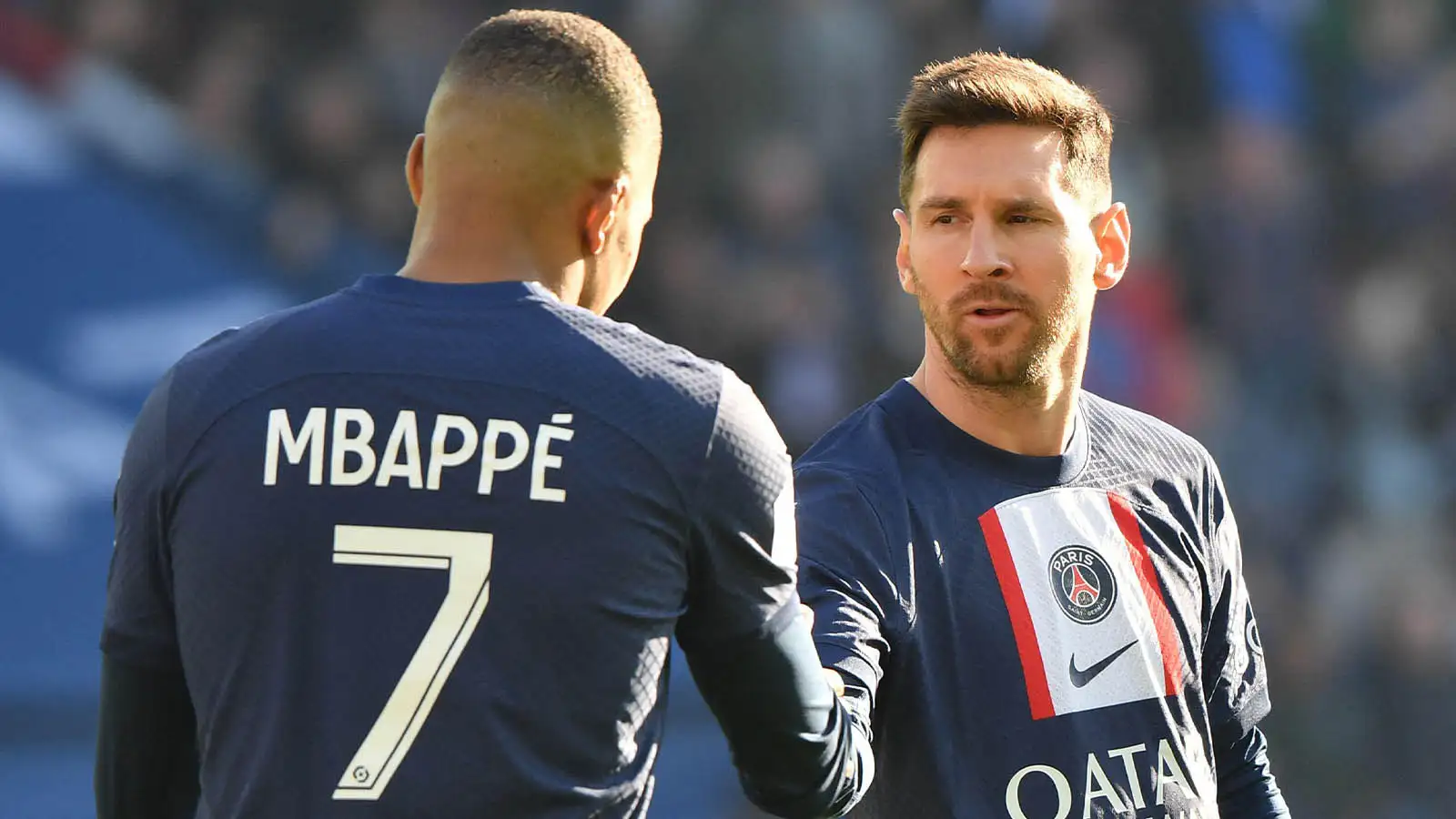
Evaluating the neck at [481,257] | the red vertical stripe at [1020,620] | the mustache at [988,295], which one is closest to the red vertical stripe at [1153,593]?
the red vertical stripe at [1020,620]

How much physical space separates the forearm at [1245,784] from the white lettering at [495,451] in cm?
169

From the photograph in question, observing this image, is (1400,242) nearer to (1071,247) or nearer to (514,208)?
(1071,247)

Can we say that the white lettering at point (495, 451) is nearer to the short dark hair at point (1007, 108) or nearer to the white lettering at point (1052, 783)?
the white lettering at point (1052, 783)

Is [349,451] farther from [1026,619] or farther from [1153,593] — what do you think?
[1153,593]

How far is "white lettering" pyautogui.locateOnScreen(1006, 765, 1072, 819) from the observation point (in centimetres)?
266

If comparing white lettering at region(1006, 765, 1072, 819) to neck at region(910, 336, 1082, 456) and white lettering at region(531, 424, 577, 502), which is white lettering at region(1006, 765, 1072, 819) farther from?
white lettering at region(531, 424, 577, 502)

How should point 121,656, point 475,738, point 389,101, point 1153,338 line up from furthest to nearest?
point 1153,338
point 389,101
point 121,656
point 475,738

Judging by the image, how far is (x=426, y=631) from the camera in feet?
6.29

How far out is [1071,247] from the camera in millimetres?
2996

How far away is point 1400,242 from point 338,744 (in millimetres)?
7839

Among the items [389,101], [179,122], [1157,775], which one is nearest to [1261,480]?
[389,101]

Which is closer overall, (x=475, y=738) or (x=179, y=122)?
(x=475, y=738)

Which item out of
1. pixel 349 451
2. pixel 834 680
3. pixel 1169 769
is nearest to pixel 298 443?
pixel 349 451

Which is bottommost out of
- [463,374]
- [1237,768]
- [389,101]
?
[1237,768]
